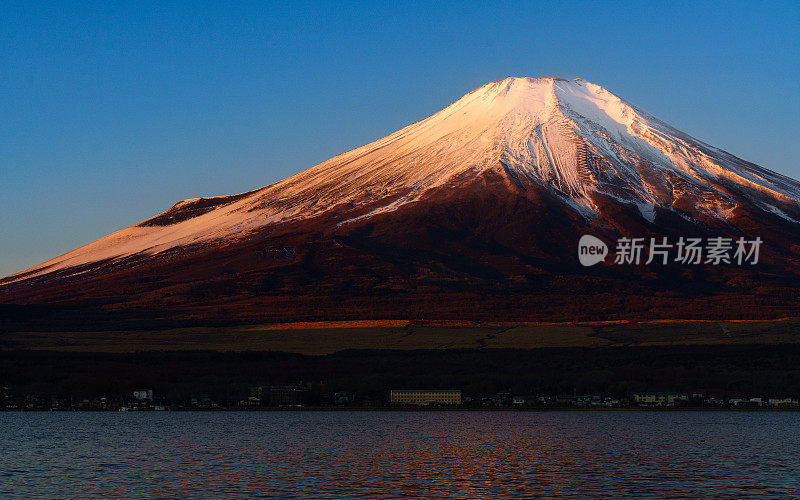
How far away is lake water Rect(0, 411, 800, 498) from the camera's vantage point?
41.9 m

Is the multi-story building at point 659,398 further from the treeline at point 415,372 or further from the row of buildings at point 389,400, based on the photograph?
the treeline at point 415,372

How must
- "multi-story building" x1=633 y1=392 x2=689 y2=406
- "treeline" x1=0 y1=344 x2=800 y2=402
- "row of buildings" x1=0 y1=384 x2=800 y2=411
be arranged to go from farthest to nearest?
"treeline" x1=0 y1=344 x2=800 y2=402, "row of buildings" x1=0 y1=384 x2=800 y2=411, "multi-story building" x1=633 y1=392 x2=689 y2=406

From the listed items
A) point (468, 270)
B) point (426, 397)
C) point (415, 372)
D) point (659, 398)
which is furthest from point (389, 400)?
point (468, 270)

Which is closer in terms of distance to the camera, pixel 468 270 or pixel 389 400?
pixel 389 400

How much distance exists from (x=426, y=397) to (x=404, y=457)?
157ft

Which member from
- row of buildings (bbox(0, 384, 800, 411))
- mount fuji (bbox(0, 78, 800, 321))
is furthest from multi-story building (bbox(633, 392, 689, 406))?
mount fuji (bbox(0, 78, 800, 321))

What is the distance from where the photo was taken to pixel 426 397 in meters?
Answer: 103

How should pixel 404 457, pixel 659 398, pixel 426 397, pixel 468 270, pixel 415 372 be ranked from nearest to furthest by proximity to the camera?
pixel 404 457 < pixel 659 398 < pixel 426 397 < pixel 415 372 < pixel 468 270

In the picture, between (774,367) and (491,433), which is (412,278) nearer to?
(774,367)

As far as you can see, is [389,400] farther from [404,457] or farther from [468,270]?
[468,270]

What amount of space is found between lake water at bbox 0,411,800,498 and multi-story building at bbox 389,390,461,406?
11053 millimetres

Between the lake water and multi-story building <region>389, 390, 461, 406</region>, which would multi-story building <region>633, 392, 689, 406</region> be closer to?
the lake water

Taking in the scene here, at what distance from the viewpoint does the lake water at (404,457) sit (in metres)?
41.9

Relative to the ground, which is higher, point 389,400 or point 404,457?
point 389,400
